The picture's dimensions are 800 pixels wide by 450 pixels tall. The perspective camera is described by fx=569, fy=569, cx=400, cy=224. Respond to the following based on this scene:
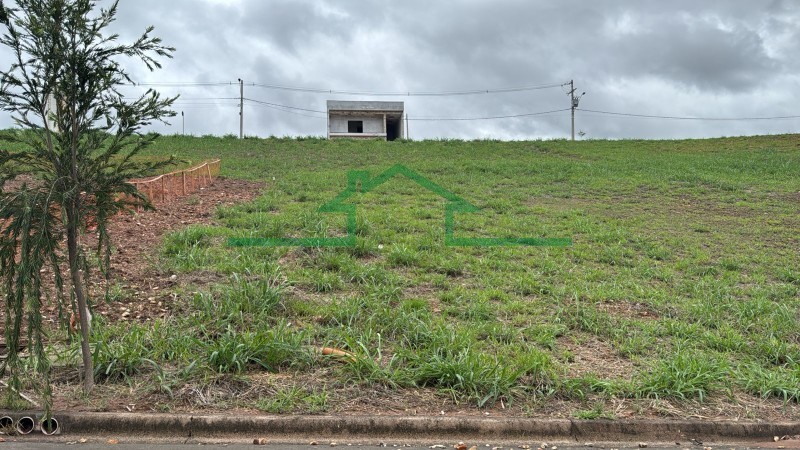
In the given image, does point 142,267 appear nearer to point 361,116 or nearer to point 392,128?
point 361,116

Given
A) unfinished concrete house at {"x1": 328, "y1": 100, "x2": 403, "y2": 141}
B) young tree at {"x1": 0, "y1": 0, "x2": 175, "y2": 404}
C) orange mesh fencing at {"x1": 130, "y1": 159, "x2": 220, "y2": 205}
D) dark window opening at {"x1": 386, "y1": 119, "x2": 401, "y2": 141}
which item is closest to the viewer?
young tree at {"x1": 0, "y1": 0, "x2": 175, "y2": 404}

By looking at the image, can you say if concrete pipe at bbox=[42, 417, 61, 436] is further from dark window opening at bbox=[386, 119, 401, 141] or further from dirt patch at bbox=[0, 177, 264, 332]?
dark window opening at bbox=[386, 119, 401, 141]

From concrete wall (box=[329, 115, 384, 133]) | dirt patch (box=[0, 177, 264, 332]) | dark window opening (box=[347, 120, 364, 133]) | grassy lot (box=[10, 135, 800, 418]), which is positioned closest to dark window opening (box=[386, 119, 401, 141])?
concrete wall (box=[329, 115, 384, 133])

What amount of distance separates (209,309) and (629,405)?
3.38 metres

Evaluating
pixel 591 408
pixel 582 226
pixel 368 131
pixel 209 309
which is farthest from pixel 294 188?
pixel 368 131

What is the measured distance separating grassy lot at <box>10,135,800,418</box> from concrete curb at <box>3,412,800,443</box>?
16 cm

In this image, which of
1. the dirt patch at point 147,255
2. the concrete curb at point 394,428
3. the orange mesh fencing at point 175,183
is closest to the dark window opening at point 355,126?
the orange mesh fencing at point 175,183

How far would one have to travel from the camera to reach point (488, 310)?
17.8 ft

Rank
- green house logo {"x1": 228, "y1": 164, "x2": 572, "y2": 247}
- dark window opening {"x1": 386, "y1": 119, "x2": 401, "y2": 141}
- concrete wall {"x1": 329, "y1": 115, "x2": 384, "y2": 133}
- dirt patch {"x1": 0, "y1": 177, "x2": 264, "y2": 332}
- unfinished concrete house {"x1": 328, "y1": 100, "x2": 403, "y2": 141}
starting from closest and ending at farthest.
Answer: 1. dirt patch {"x1": 0, "y1": 177, "x2": 264, "y2": 332}
2. green house logo {"x1": 228, "y1": 164, "x2": 572, "y2": 247}
3. unfinished concrete house {"x1": 328, "y1": 100, "x2": 403, "y2": 141}
4. concrete wall {"x1": 329, "y1": 115, "x2": 384, "y2": 133}
5. dark window opening {"x1": 386, "y1": 119, "x2": 401, "y2": 141}

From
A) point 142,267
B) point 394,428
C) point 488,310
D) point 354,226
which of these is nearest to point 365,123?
point 354,226

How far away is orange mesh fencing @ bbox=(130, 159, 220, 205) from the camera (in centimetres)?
889

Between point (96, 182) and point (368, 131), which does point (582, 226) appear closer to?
point (96, 182)

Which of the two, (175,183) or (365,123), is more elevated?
(365,123)

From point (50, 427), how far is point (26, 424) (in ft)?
0.58
